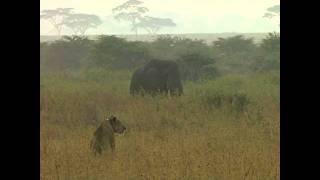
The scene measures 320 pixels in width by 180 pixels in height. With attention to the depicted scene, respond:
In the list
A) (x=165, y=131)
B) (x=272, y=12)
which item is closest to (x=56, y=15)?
(x=272, y=12)

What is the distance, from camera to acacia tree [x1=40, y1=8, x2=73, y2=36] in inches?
2117

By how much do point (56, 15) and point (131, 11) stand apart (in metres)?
8.79

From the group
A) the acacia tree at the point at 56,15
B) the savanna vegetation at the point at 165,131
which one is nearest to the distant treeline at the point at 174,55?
the savanna vegetation at the point at 165,131

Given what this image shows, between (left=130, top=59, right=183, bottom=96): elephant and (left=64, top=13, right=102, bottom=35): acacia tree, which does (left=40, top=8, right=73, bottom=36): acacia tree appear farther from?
(left=130, top=59, right=183, bottom=96): elephant

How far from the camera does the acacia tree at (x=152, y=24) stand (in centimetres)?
6088

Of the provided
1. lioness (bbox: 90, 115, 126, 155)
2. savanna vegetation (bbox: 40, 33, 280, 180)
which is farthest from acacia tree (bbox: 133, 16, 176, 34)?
lioness (bbox: 90, 115, 126, 155)

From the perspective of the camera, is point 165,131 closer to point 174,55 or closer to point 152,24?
point 174,55

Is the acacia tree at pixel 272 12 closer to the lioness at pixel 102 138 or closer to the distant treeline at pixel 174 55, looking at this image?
the distant treeline at pixel 174 55

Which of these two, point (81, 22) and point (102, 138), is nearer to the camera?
point (102, 138)

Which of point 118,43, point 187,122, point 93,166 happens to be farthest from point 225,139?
point 118,43

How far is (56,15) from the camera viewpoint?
179 ft
